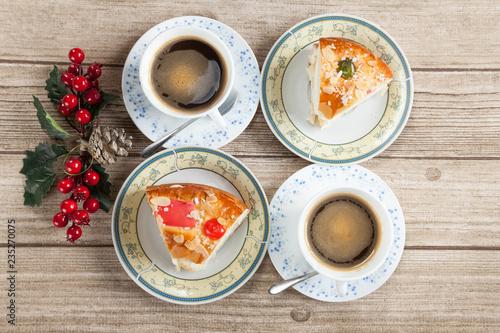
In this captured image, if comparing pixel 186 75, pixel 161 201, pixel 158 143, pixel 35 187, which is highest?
pixel 186 75

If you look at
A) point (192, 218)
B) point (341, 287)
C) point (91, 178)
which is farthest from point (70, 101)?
point (341, 287)

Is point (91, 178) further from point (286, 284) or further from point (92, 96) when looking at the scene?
point (286, 284)

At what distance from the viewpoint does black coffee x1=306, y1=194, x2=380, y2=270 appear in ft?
5.16

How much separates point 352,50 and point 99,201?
44.4 inches

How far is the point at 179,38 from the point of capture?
5.18ft

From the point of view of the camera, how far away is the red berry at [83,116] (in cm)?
156

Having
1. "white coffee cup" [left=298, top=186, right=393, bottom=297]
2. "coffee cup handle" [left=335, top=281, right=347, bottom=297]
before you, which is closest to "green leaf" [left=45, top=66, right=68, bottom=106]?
"white coffee cup" [left=298, top=186, right=393, bottom=297]

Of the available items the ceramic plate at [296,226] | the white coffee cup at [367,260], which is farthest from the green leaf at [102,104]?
the white coffee cup at [367,260]

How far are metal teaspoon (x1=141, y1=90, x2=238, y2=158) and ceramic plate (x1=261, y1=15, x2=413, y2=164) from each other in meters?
0.12

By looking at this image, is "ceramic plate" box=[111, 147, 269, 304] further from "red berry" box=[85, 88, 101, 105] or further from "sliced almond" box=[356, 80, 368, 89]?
"sliced almond" box=[356, 80, 368, 89]

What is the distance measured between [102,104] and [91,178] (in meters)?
0.29

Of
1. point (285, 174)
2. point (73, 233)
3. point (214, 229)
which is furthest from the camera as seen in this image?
point (285, 174)

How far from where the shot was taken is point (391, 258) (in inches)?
65.0

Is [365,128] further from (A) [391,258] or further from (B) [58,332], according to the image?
(B) [58,332]
